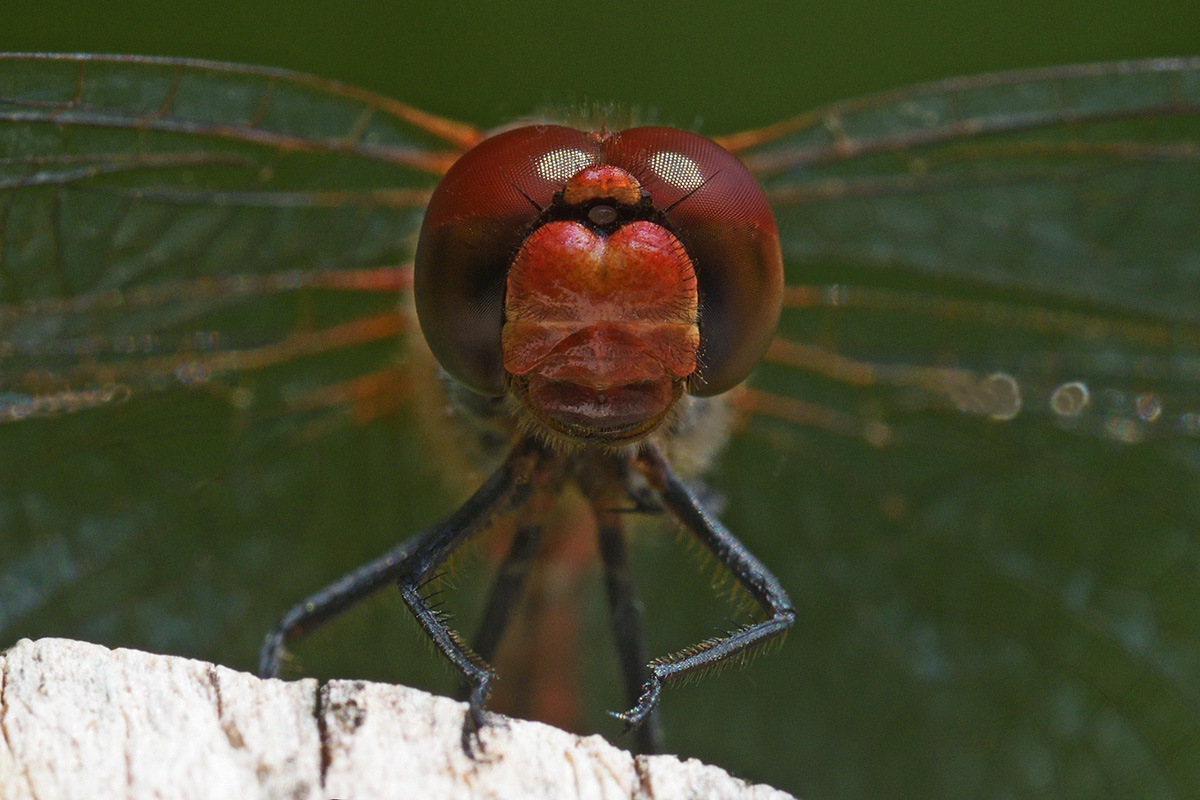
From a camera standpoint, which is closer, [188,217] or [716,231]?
[716,231]

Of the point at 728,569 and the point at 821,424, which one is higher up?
the point at 728,569

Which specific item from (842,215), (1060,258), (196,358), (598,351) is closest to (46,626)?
(196,358)

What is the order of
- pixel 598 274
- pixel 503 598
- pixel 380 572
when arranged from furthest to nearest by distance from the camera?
pixel 503 598 < pixel 380 572 < pixel 598 274

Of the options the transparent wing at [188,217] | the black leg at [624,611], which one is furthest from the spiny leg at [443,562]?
the transparent wing at [188,217]

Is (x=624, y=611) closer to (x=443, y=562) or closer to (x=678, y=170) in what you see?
(x=443, y=562)

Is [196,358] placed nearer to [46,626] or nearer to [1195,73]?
[46,626]

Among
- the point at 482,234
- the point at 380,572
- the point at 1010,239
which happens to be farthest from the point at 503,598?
the point at 1010,239

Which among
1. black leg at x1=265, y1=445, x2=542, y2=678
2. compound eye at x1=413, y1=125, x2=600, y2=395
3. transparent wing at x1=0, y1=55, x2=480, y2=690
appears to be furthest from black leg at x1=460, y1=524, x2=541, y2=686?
compound eye at x1=413, y1=125, x2=600, y2=395
